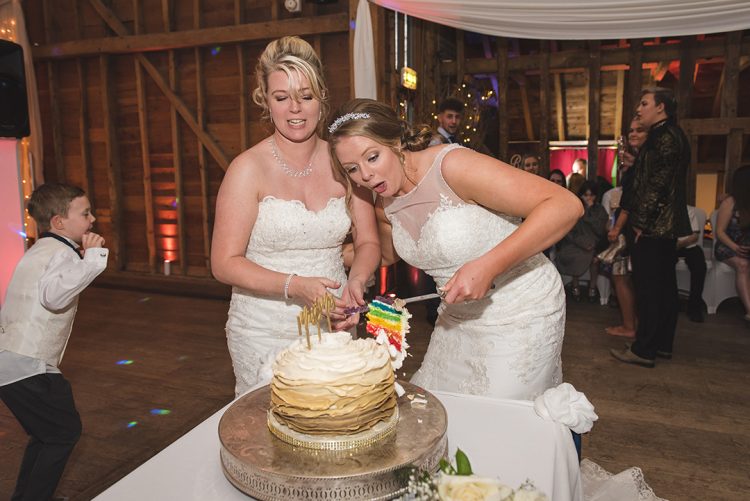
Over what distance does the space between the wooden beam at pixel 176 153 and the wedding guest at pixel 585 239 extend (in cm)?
474

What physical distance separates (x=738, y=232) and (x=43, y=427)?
6.08 meters

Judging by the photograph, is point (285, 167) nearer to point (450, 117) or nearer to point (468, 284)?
point (468, 284)

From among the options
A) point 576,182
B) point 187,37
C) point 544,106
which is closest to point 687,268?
point 576,182

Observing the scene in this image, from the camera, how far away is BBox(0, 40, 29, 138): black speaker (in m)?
3.79

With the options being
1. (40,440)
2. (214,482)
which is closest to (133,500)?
(214,482)

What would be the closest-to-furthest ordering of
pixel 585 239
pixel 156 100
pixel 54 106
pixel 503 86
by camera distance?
pixel 585 239 → pixel 503 86 → pixel 156 100 → pixel 54 106

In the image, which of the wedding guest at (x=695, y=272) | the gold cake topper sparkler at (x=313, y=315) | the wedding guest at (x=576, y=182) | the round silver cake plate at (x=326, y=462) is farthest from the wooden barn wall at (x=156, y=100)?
the round silver cake plate at (x=326, y=462)

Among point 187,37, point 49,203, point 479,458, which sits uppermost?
point 187,37

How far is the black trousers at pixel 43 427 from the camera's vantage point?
2.44 m

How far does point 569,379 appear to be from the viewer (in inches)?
171

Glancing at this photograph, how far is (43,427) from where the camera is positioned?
2494mm

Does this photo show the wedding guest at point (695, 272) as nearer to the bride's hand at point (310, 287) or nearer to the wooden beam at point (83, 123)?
the bride's hand at point (310, 287)

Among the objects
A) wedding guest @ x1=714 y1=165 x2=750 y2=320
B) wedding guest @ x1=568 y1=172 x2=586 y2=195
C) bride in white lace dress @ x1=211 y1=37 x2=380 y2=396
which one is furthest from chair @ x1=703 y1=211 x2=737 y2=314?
bride in white lace dress @ x1=211 y1=37 x2=380 y2=396

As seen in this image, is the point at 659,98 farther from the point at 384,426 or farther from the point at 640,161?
the point at 384,426
